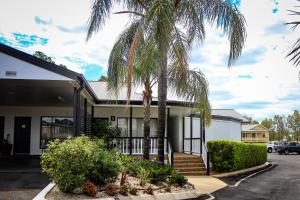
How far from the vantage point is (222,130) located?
3088cm

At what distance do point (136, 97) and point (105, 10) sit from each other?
724 centimetres

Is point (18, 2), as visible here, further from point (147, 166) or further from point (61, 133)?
point (61, 133)

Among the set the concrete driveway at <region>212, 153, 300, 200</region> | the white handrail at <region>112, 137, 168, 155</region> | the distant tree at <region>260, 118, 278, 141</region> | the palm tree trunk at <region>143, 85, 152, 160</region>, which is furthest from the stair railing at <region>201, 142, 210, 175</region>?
the distant tree at <region>260, 118, 278, 141</region>

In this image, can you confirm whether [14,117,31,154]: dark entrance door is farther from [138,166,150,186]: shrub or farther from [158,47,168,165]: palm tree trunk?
[138,166,150,186]: shrub

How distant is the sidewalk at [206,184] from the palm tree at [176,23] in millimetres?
1860

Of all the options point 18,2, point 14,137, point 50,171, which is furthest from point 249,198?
point 14,137

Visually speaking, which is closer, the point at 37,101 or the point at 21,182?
the point at 21,182

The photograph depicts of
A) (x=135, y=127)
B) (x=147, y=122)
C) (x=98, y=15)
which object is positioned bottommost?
(x=135, y=127)

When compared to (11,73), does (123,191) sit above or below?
below

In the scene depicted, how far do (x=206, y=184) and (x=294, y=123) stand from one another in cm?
7812

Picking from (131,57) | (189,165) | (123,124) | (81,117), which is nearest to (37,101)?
(81,117)

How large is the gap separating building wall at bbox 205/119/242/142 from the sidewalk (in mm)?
10862

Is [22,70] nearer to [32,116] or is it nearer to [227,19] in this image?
[227,19]

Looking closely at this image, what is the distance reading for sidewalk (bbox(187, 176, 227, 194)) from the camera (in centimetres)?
1426
